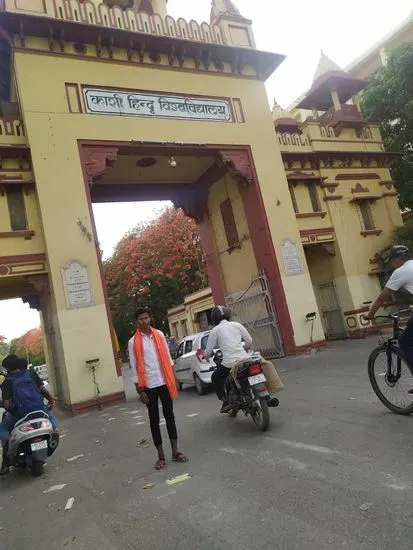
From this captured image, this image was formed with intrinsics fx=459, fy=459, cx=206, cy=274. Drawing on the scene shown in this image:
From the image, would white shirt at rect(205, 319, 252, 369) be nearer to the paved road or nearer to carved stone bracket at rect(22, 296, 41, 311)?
the paved road

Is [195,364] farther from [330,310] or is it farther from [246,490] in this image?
[330,310]

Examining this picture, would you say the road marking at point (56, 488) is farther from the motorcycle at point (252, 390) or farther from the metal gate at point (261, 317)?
the metal gate at point (261, 317)

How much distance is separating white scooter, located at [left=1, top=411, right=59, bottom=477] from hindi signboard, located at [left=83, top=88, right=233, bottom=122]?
945cm

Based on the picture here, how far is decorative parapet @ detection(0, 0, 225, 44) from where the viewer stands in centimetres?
1204

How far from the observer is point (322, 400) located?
263 inches

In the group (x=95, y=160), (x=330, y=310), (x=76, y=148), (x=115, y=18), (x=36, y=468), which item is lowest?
(x=36, y=468)

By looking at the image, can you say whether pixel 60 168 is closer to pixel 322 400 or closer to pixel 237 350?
pixel 237 350

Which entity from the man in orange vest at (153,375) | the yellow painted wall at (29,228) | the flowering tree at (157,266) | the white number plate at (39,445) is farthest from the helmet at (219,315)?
the flowering tree at (157,266)

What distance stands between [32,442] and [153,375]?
1847 mm

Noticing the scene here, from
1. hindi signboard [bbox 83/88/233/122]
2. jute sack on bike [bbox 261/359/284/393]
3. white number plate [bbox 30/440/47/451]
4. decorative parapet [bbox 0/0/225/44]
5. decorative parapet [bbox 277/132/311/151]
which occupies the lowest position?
white number plate [bbox 30/440/47/451]

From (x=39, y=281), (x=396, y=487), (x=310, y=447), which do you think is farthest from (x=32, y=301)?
(x=396, y=487)

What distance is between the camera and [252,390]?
18.2 feet

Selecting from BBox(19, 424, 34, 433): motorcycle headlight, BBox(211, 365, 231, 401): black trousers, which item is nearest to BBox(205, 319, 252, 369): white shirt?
BBox(211, 365, 231, 401): black trousers

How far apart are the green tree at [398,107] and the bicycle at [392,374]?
1394cm
